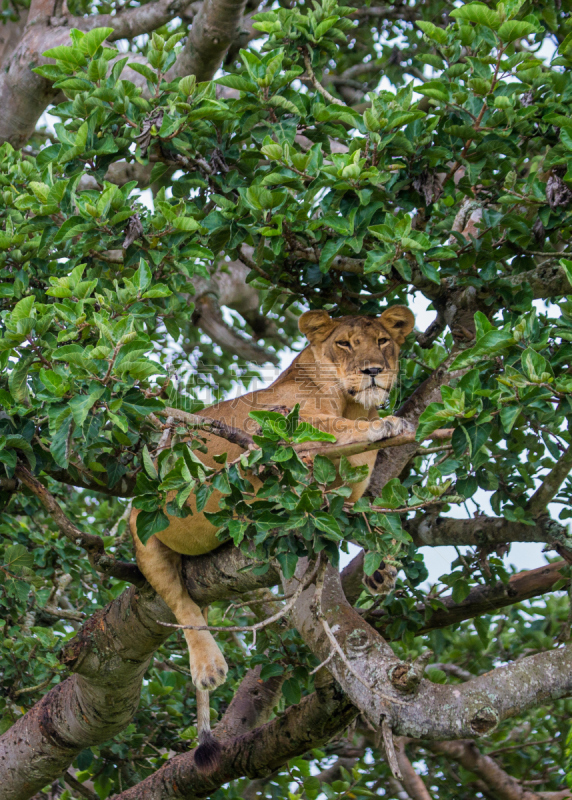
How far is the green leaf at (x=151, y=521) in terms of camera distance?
10.5 ft

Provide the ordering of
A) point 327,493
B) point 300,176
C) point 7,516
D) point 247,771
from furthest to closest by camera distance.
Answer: point 7,516, point 247,771, point 300,176, point 327,493

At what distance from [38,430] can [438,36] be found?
2.51 m

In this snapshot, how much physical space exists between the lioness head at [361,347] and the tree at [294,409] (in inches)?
Answer: 6.2

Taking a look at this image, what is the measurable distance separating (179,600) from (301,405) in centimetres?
115

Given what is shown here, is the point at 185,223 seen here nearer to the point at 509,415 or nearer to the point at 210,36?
the point at 509,415

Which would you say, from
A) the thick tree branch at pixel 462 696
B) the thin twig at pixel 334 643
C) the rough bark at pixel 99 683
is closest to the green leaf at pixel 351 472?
the thin twig at pixel 334 643

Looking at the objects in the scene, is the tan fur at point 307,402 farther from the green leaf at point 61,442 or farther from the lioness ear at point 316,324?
the green leaf at point 61,442

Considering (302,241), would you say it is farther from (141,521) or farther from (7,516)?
(7,516)

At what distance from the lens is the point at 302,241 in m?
3.97

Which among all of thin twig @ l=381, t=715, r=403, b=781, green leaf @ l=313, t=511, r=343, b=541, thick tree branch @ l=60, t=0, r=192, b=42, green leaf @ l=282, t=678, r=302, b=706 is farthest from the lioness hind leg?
thick tree branch @ l=60, t=0, r=192, b=42

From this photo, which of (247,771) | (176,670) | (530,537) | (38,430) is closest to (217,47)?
(38,430)

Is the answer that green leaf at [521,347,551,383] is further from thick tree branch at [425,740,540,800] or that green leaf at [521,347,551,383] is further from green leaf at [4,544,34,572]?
thick tree branch at [425,740,540,800]

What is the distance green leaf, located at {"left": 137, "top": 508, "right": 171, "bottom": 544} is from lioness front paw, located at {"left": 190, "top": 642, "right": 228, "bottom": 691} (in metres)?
1.50

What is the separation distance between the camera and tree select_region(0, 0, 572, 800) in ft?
9.88
